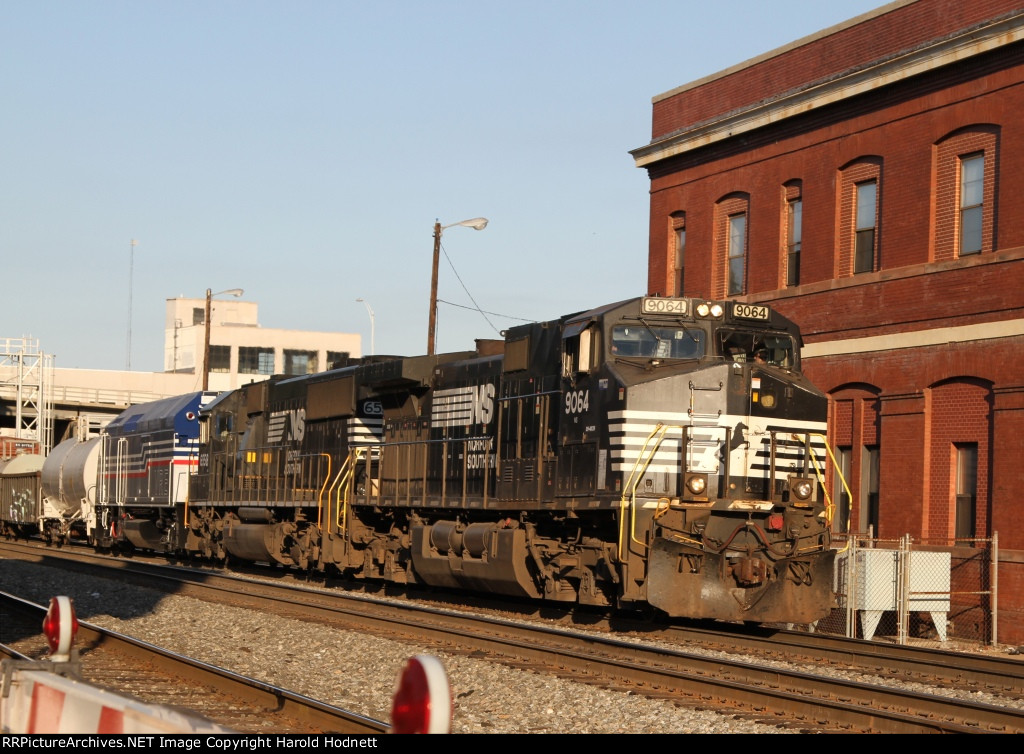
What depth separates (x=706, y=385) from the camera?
55.0ft

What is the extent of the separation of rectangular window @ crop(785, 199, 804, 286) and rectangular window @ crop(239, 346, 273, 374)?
81114 mm

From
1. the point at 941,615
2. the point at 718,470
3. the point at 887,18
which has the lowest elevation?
the point at 941,615

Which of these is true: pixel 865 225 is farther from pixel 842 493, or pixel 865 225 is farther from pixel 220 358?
pixel 220 358

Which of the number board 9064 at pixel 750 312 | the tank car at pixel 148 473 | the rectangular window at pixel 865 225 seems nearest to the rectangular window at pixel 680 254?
the rectangular window at pixel 865 225

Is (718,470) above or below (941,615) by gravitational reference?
above

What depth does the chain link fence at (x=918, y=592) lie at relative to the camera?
20.0 meters

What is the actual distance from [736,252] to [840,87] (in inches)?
185

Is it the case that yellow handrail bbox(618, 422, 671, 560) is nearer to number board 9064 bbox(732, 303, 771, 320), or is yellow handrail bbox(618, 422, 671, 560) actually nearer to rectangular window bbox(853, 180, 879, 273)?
number board 9064 bbox(732, 303, 771, 320)

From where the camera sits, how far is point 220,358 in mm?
102625

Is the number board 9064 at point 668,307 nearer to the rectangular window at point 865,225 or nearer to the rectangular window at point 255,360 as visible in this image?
the rectangular window at point 865,225

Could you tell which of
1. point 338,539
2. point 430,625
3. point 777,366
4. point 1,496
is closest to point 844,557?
point 777,366

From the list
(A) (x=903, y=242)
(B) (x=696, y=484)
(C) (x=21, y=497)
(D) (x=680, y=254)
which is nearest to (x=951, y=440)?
(A) (x=903, y=242)
